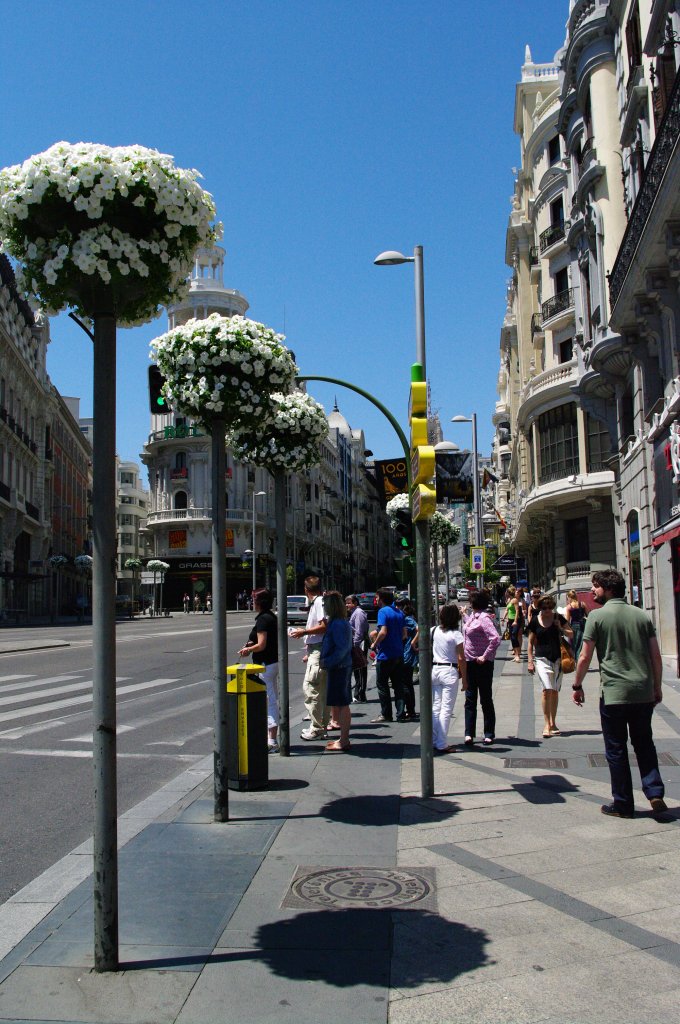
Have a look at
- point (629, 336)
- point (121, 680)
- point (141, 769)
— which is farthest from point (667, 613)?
point (141, 769)

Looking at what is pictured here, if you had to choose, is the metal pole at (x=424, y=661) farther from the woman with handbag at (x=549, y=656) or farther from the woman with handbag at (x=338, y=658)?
the woman with handbag at (x=549, y=656)

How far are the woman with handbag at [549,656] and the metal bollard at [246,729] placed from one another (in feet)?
14.0

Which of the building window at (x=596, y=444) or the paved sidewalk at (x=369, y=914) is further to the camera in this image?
the building window at (x=596, y=444)

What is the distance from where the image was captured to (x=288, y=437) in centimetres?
1013

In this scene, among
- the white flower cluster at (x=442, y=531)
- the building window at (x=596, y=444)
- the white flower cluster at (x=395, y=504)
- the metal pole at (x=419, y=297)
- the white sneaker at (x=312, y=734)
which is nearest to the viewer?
the metal pole at (x=419, y=297)

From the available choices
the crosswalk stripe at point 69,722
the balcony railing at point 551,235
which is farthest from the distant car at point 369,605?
the crosswalk stripe at point 69,722

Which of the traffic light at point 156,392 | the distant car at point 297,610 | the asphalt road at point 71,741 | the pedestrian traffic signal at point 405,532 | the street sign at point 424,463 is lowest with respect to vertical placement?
the asphalt road at point 71,741

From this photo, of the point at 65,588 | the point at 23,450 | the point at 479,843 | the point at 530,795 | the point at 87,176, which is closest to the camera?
the point at 87,176

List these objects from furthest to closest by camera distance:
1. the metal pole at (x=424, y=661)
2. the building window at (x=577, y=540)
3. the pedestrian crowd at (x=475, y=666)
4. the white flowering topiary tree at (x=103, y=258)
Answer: the building window at (x=577, y=540) < the metal pole at (x=424, y=661) < the pedestrian crowd at (x=475, y=666) < the white flowering topiary tree at (x=103, y=258)

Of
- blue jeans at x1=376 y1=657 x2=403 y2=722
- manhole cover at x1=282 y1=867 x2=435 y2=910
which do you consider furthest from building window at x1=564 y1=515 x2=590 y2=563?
manhole cover at x1=282 y1=867 x2=435 y2=910

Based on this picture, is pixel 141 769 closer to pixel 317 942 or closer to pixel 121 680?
pixel 317 942

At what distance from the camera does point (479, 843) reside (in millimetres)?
6199

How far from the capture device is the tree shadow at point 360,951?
408 cm

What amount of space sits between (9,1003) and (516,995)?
211 cm
